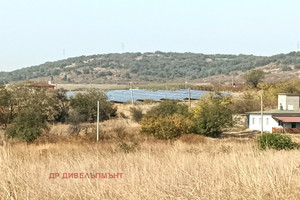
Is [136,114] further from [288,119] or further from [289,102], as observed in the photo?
[289,102]

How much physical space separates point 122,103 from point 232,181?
67.4m

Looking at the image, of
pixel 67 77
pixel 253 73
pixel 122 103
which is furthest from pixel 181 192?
pixel 67 77

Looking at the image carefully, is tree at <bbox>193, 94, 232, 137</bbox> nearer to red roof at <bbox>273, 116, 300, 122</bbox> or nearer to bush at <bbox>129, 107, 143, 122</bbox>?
red roof at <bbox>273, 116, 300, 122</bbox>

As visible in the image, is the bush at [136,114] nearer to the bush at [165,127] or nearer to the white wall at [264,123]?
the bush at [165,127]

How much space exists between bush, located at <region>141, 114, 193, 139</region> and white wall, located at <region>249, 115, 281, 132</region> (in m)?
14.2

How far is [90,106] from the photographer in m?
54.7

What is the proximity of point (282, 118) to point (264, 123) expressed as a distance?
2510mm

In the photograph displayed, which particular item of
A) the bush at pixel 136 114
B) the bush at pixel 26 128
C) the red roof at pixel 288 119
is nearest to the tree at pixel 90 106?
the bush at pixel 136 114

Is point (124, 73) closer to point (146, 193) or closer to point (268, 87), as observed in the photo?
point (268, 87)

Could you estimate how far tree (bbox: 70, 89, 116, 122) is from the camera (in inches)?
2135

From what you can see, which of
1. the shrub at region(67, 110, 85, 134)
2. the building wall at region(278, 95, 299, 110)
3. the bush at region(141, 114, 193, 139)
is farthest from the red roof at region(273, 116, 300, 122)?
the shrub at region(67, 110, 85, 134)

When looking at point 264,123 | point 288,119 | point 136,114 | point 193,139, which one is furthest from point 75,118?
point 288,119

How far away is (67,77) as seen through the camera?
166250 mm

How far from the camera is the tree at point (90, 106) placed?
178ft
